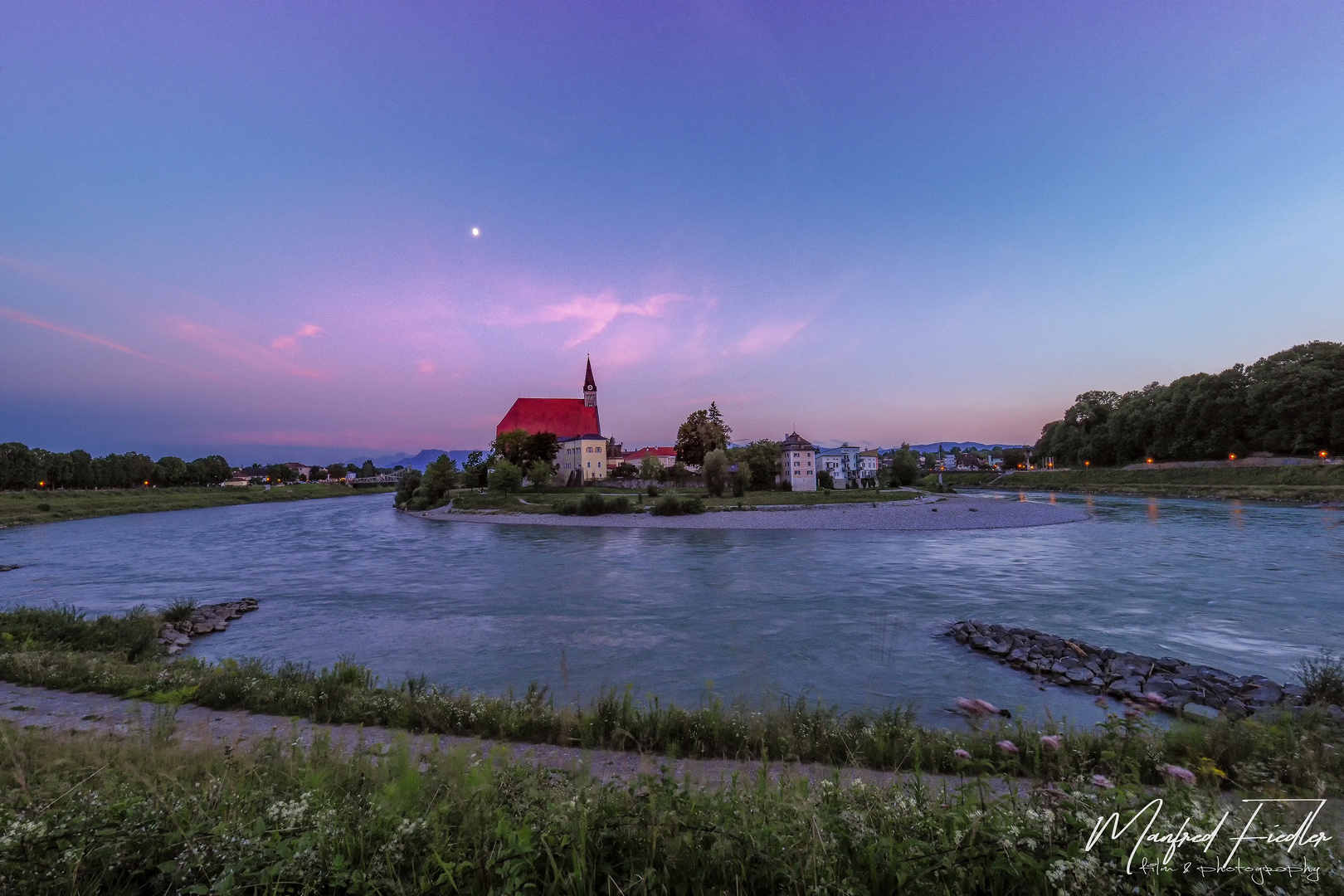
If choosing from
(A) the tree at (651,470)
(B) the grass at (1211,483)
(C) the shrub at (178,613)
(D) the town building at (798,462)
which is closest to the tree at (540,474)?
(A) the tree at (651,470)

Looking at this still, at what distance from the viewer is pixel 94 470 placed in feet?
307

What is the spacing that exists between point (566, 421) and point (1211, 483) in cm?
8541

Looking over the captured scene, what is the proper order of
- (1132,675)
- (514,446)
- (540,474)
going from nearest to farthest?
(1132,675), (540,474), (514,446)

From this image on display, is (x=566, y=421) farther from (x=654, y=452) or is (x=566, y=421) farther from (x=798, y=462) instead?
(x=798, y=462)

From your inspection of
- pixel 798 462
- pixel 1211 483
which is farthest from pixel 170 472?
pixel 1211 483

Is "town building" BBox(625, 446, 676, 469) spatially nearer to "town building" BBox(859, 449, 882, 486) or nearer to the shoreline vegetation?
"town building" BBox(859, 449, 882, 486)

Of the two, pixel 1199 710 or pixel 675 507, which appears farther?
pixel 675 507

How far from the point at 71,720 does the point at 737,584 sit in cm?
1587

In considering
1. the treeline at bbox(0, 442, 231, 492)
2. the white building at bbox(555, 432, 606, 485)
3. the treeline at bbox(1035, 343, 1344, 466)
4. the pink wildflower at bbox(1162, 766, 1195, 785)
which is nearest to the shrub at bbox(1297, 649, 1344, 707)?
the pink wildflower at bbox(1162, 766, 1195, 785)

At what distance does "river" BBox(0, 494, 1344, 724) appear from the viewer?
983cm

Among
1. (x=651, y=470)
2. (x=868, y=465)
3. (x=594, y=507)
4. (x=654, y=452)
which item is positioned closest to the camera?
(x=594, y=507)

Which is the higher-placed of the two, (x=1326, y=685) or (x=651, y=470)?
(x=651, y=470)

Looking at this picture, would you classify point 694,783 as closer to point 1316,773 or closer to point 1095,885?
point 1095,885

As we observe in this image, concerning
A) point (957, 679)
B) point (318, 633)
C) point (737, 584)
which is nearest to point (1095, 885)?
point (957, 679)
